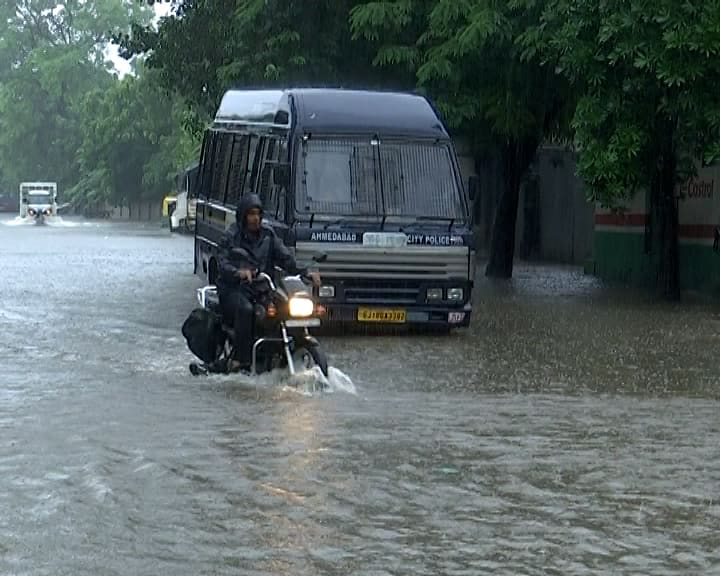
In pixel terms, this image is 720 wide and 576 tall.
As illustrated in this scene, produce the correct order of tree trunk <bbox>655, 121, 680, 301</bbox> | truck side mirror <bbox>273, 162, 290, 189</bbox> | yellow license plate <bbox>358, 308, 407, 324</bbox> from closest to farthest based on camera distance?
truck side mirror <bbox>273, 162, 290, 189</bbox>, yellow license plate <bbox>358, 308, 407, 324</bbox>, tree trunk <bbox>655, 121, 680, 301</bbox>

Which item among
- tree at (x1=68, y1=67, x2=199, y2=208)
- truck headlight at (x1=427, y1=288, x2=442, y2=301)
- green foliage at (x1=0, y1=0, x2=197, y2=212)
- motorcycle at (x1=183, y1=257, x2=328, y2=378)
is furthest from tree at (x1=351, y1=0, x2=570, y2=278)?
green foliage at (x1=0, y1=0, x2=197, y2=212)

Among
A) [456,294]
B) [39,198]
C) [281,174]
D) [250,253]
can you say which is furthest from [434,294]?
[39,198]

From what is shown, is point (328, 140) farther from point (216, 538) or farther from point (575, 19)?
point (216, 538)

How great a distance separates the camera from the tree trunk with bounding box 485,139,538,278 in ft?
106

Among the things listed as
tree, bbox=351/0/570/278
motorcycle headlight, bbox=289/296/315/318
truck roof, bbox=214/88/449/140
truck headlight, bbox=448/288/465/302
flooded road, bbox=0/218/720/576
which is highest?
tree, bbox=351/0/570/278

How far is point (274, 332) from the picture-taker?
47.8ft

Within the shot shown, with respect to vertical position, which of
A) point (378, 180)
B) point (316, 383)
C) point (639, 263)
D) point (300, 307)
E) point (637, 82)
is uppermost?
point (637, 82)

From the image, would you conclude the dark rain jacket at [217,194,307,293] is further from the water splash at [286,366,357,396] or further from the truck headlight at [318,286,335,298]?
the truck headlight at [318,286,335,298]

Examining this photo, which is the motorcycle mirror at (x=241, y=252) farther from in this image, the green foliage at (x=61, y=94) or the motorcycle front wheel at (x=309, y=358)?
the green foliage at (x=61, y=94)

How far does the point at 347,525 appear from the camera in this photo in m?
8.92

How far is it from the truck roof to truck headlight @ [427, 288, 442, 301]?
1777 millimetres

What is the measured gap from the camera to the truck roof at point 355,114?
19.5m

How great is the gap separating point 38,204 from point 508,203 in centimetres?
5617

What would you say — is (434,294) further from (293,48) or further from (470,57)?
(293,48)
